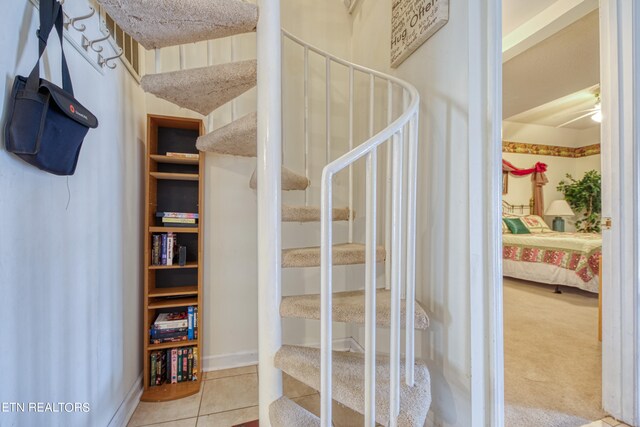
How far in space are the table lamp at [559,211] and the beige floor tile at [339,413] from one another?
230 inches

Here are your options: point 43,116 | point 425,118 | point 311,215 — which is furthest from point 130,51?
point 425,118

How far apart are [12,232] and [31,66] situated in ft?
1.71

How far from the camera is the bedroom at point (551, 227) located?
1.62 m

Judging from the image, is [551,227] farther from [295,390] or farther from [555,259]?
[295,390]

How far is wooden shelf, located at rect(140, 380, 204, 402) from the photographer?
1594mm

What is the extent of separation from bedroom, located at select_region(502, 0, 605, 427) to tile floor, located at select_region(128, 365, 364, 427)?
103 cm

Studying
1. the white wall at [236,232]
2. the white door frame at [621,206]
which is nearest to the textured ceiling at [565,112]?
the white door frame at [621,206]

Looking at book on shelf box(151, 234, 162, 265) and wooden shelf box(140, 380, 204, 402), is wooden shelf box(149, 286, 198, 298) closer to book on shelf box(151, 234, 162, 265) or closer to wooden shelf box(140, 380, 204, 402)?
book on shelf box(151, 234, 162, 265)

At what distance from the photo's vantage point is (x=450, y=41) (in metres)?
1.26

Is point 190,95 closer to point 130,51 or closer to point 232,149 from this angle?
point 232,149

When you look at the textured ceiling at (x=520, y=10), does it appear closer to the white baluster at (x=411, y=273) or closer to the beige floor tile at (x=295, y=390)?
the white baluster at (x=411, y=273)

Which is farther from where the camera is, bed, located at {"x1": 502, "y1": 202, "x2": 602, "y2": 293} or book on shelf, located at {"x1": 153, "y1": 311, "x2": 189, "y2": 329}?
bed, located at {"x1": 502, "y1": 202, "x2": 602, "y2": 293}

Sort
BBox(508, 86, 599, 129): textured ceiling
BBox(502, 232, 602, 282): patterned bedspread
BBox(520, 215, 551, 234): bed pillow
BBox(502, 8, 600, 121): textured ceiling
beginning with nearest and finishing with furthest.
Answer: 1. BBox(502, 8, 600, 121): textured ceiling
2. BBox(502, 232, 602, 282): patterned bedspread
3. BBox(508, 86, 599, 129): textured ceiling
4. BBox(520, 215, 551, 234): bed pillow

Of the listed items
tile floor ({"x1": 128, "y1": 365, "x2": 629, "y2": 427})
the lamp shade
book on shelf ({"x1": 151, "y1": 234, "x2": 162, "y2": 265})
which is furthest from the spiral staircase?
the lamp shade
